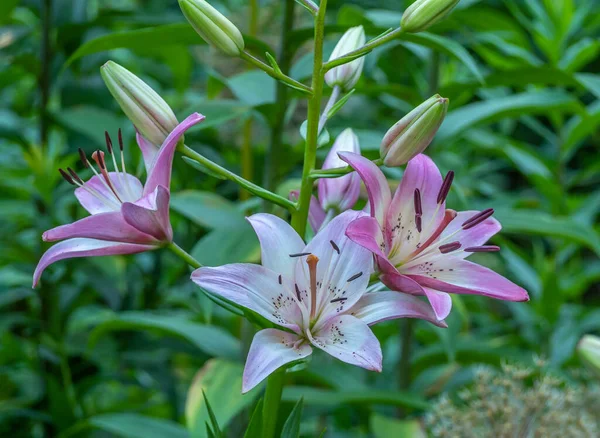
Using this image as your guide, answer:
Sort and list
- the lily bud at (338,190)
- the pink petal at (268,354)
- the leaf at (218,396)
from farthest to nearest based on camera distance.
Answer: the leaf at (218,396)
the lily bud at (338,190)
the pink petal at (268,354)

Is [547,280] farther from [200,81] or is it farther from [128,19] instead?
[200,81]

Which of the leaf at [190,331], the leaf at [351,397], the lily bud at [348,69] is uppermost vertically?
the lily bud at [348,69]

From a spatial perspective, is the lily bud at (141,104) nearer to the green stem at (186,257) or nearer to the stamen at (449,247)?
the green stem at (186,257)

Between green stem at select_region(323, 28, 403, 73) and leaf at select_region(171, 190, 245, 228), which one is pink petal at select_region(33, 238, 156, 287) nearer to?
green stem at select_region(323, 28, 403, 73)

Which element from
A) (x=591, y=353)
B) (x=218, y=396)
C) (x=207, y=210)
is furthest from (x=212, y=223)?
(x=591, y=353)

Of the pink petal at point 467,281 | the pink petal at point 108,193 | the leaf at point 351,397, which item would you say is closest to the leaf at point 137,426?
the leaf at point 351,397

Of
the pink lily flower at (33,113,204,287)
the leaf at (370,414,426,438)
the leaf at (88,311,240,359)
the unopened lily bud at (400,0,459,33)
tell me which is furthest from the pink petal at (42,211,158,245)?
the leaf at (370,414,426,438)
